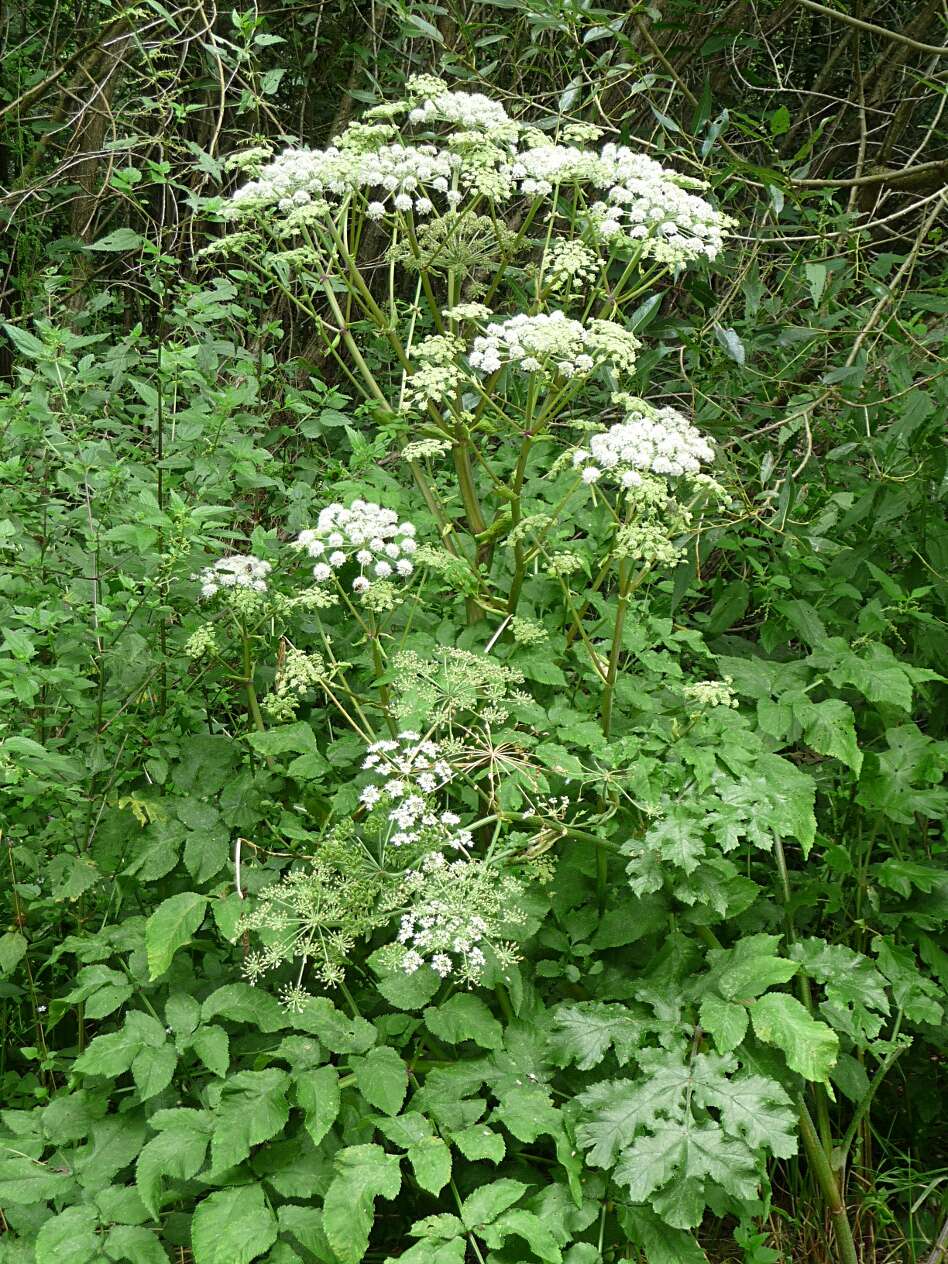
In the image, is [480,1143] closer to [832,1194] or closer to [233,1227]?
[233,1227]

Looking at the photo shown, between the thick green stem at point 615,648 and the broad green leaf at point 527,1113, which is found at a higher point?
the thick green stem at point 615,648

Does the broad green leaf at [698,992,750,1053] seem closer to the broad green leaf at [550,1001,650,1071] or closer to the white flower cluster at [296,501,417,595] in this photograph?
the broad green leaf at [550,1001,650,1071]

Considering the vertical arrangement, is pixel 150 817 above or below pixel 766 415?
below

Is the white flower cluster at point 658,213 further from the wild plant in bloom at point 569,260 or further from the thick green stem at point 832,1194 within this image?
the thick green stem at point 832,1194

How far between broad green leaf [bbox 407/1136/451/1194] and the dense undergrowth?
0.01m

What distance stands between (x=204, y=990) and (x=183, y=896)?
325 mm

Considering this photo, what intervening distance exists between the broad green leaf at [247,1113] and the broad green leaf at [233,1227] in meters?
0.07

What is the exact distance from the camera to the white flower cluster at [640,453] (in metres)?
2.18

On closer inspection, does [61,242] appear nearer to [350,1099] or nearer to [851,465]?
[851,465]

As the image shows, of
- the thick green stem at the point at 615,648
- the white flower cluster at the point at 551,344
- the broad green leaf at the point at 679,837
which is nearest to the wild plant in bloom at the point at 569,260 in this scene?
the white flower cluster at the point at 551,344

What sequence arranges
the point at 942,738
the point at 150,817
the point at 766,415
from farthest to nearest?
1. the point at 766,415
2. the point at 942,738
3. the point at 150,817

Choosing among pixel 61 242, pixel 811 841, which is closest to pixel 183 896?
pixel 811 841

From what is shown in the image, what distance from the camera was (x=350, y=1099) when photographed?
7.04 feet

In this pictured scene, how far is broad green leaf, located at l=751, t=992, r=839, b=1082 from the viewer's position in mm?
1973
